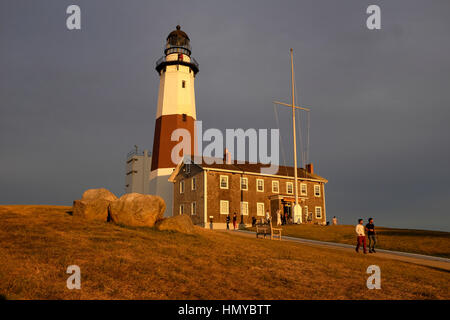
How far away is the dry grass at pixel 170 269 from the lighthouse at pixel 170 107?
28.9m

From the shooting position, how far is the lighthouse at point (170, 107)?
45375mm

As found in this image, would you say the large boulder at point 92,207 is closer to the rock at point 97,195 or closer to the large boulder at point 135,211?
the rock at point 97,195

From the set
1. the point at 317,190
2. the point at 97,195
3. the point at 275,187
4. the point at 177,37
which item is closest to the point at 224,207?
the point at 275,187

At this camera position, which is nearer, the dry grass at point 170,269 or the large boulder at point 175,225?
the dry grass at point 170,269

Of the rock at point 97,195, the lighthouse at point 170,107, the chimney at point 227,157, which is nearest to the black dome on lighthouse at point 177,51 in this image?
the lighthouse at point 170,107

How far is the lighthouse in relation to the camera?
149ft

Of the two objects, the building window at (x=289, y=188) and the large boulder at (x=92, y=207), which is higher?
the building window at (x=289, y=188)

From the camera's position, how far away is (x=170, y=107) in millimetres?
46406

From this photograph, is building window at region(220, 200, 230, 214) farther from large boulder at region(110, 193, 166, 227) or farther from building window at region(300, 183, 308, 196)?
large boulder at region(110, 193, 166, 227)

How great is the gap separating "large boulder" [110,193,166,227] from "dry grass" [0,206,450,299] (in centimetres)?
152
